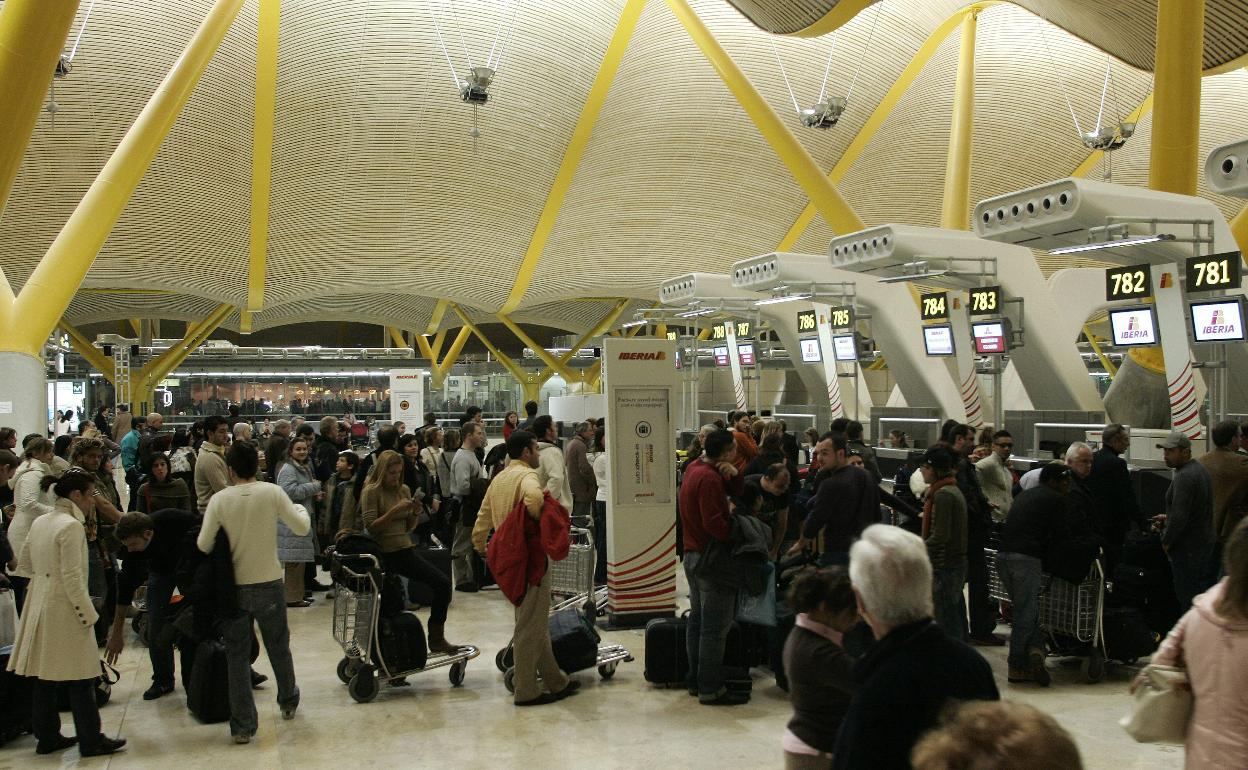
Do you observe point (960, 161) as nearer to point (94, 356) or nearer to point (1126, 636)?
point (1126, 636)

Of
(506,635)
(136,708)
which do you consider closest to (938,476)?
(506,635)

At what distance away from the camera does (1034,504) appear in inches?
270

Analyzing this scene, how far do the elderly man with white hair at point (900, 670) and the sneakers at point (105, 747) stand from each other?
4.84 meters

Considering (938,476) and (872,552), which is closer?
(872,552)

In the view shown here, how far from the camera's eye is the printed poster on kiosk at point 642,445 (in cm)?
896

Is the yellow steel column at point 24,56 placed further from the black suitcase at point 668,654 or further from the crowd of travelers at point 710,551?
the black suitcase at point 668,654

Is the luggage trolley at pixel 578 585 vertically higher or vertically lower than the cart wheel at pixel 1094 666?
higher

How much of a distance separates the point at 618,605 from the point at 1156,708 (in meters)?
6.42

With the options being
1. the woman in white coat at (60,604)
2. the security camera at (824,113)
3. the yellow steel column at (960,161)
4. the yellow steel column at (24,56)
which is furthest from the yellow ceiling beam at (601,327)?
the woman in white coat at (60,604)

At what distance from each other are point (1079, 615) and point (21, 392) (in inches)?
556

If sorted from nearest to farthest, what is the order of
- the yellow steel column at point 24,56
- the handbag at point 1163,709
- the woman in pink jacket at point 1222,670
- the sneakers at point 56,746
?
the woman in pink jacket at point 1222,670, the handbag at point 1163,709, the sneakers at point 56,746, the yellow steel column at point 24,56

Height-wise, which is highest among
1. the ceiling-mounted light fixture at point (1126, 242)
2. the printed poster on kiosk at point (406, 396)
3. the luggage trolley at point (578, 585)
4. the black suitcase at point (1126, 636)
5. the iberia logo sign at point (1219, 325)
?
the ceiling-mounted light fixture at point (1126, 242)

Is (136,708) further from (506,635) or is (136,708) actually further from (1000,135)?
(1000,135)

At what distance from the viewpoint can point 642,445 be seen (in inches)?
358
